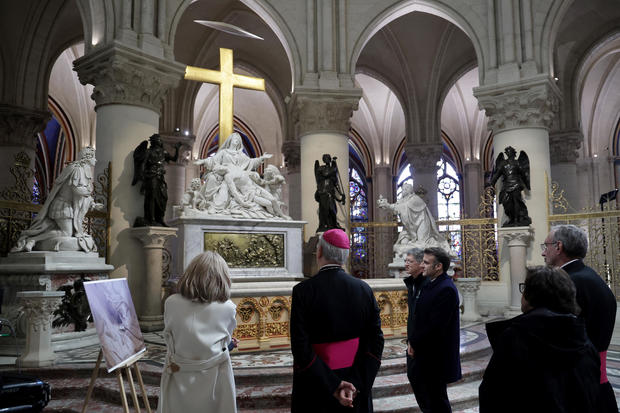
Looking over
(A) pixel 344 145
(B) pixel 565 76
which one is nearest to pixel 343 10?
(A) pixel 344 145

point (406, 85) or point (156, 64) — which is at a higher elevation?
point (406, 85)

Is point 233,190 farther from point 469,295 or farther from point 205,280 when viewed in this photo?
point 205,280

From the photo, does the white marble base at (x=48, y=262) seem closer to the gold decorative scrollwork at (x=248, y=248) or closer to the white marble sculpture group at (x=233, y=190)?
the white marble sculpture group at (x=233, y=190)

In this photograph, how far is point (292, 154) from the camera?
685 inches

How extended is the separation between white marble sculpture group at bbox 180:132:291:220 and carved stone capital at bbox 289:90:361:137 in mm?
3110

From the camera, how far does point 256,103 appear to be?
77.3ft

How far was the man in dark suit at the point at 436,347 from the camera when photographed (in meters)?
3.63

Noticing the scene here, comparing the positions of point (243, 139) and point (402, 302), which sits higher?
point (243, 139)

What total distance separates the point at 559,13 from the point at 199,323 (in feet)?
38.1

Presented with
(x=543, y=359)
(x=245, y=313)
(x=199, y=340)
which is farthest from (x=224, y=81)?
(x=543, y=359)

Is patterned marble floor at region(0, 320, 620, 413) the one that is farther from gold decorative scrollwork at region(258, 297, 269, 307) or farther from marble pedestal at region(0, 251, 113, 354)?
gold decorative scrollwork at region(258, 297, 269, 307)

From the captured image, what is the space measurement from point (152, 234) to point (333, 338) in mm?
7087

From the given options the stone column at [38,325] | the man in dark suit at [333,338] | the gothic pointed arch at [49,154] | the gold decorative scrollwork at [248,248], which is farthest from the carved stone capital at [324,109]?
the gothic pointed arch at [49,154]

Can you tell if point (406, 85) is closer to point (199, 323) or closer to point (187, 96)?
point (187, 96)
